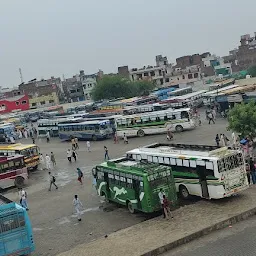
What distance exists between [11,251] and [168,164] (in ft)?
26.3

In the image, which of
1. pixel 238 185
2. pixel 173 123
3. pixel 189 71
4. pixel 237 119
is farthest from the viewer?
pixel 189 71

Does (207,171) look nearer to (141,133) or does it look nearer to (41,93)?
(141,133)

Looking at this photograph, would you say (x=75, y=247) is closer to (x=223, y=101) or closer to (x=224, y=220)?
(x=224, y=220)

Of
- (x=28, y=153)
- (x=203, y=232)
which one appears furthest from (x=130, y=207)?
(x=28, y=153)

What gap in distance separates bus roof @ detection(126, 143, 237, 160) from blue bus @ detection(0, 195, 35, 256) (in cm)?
→ 733

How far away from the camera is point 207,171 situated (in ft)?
59.8

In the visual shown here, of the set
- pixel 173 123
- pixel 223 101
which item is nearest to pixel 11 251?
pixel 173 123

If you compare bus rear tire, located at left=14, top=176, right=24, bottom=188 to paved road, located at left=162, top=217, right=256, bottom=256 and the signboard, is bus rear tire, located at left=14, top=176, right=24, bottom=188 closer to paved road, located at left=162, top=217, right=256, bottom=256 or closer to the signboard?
paved road, located at left=162, top=217, right=256, bottom=256

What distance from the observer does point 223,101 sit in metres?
47.0

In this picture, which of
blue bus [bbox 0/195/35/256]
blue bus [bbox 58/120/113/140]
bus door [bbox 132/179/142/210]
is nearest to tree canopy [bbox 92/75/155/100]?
blue bus [bbox 58/120/113/140]

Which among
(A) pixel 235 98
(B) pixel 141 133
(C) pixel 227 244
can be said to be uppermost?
(A) pixel 235 98

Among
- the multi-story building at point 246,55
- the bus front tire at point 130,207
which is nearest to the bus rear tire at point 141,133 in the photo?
the bus front tire at point 130,207

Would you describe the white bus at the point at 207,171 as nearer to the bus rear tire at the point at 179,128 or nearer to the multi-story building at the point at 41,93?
the bus rear tire at the point at 179,128

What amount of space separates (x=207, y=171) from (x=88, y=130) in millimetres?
Answer: 27404
